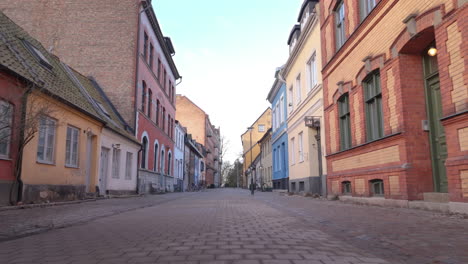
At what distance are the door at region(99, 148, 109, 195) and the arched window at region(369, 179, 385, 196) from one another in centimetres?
1154

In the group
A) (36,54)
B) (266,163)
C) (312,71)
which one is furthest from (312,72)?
(266,163)

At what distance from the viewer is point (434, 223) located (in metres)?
5.93

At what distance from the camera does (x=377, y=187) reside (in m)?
10.6

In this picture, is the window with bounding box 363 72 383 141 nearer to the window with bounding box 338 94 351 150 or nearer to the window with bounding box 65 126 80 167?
the window with bounding box 338 94 351 150

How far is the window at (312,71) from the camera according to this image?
60.7ft

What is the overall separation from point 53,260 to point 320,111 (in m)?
14.5

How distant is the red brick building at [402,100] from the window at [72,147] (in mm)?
9569

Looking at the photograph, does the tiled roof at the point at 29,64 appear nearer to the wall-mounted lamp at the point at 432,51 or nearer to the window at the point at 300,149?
the wall-mounted lamp at the point at 432,51

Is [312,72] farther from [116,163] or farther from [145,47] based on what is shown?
[145,47]

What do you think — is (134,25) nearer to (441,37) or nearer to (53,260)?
(441,37)

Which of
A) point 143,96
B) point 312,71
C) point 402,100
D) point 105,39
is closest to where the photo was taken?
point 402,100

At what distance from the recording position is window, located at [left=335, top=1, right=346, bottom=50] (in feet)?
45.1

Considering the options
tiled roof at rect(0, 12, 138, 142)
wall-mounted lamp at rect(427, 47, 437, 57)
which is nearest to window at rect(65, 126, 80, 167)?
tiled roof at rect(0, 12, 138, 142)

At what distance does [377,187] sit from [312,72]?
997cm
